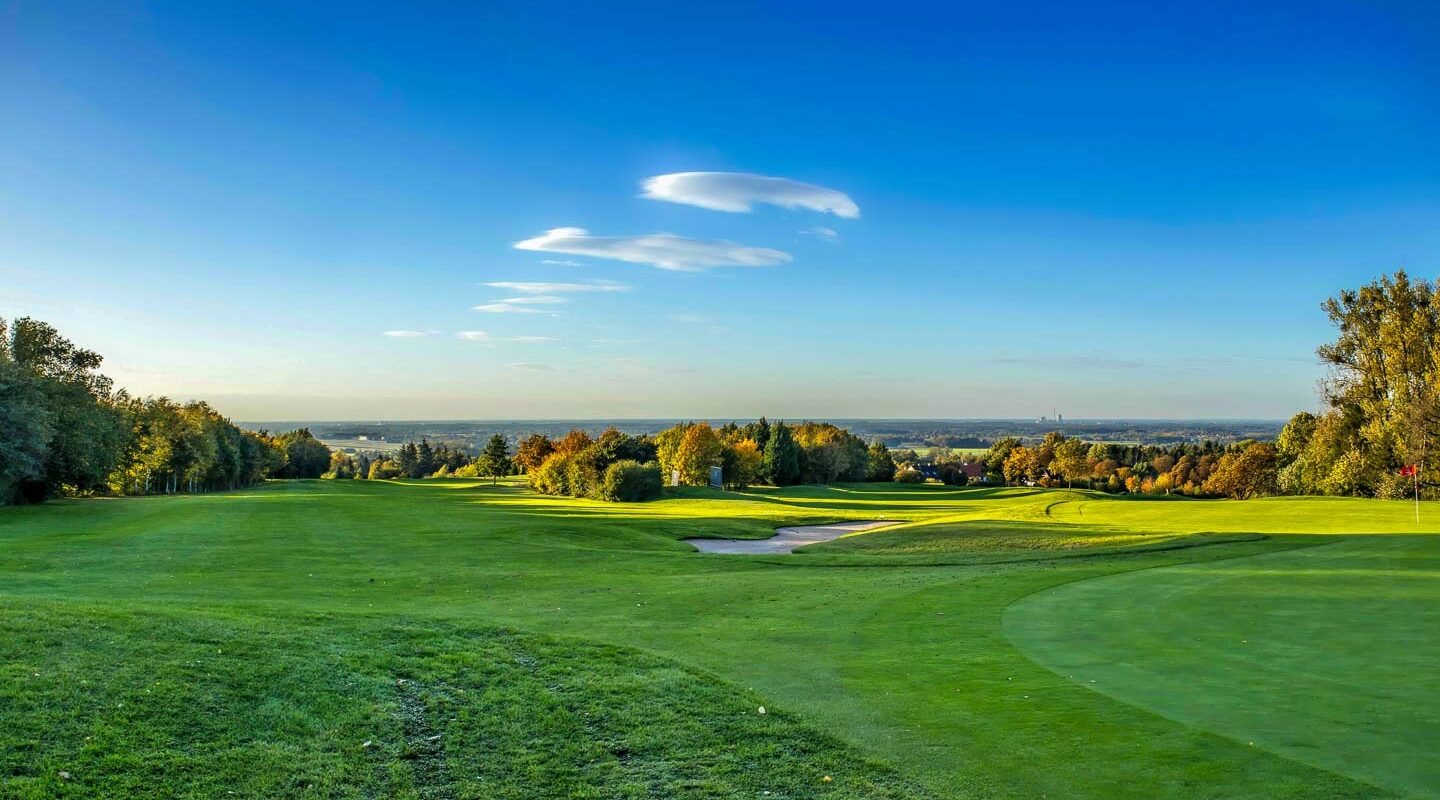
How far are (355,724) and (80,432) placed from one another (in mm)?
51031

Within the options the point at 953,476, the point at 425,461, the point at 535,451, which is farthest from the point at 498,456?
the point at 953,476

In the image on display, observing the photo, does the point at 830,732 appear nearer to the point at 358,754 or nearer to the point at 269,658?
the point at 358,754

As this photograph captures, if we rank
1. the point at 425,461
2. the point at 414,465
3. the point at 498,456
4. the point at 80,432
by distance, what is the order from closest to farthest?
the point at 80,432
the point at 498,456
the point at 414,465
the point at 425,461

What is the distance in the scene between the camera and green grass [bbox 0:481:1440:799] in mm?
7328

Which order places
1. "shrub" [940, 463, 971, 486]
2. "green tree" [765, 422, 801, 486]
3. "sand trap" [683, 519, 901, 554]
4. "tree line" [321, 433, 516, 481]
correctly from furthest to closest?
1. "tree line" [321, 433, 516, 481]
2. "shrub" [940, 463, 971, 486]
3. "green tree" [765, 422, 801, 486]
4. "sand trap" [683, 519, 901, 554]

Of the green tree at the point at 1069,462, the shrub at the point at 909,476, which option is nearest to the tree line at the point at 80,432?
the shrub at the point at 909,476

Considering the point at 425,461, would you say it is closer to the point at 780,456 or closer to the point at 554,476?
the point at 780,456

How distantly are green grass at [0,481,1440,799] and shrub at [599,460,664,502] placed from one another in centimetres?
4636

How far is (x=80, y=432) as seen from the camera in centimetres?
4809

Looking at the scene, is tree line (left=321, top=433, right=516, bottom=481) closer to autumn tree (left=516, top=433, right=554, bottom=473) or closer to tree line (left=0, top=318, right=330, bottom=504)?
autumn tree (left=516, top=433, right=554, bottom=473)

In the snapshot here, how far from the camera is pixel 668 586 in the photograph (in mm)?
19453

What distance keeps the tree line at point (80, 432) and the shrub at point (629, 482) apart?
108ft

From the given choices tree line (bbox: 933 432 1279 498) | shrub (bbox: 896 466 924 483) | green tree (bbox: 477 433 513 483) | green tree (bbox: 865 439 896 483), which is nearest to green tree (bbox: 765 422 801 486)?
green tree (bbox: 865 439 896 483)

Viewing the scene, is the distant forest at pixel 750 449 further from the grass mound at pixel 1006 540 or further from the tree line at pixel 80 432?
the grass mound at pixel 1006 540
